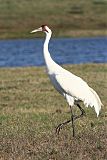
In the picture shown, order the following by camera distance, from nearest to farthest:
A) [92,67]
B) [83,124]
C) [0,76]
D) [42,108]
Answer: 1. [83,124]
2. [42,108]
3. [0,76]
4. [92,67]

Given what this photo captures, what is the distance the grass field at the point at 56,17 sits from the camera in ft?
232

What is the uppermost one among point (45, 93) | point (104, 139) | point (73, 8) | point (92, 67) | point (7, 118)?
point (104, 139)

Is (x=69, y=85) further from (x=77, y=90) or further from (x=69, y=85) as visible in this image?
(x=77, y=90)

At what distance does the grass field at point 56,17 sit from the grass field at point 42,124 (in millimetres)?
46748

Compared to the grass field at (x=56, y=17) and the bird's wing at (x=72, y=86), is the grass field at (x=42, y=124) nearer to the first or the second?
the bird's wing at (x=72, y=86)

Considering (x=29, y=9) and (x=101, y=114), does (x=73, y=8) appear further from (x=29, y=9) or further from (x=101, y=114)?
(x=101, y=114)

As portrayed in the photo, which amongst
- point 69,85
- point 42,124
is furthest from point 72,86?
point 42,124

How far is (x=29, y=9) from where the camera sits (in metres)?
83.8

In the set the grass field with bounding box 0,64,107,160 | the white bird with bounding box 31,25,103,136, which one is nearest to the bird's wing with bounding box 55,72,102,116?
the white bird with bounding box 31,25,103,136

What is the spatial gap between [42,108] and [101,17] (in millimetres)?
63449

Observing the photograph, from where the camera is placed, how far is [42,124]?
13.6 meters

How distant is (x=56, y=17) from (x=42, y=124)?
65.1 m

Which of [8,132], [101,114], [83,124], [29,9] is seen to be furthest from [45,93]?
[29,9]

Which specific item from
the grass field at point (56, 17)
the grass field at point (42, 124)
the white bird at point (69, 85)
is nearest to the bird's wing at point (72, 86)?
the white bird at point (69, 85)
